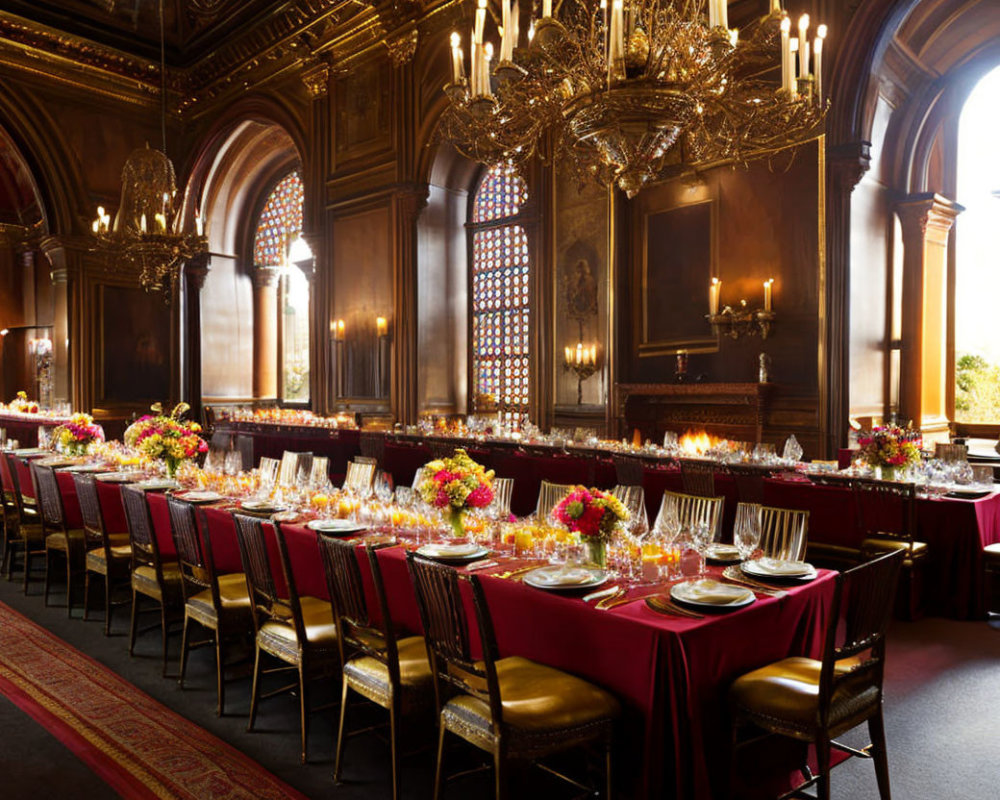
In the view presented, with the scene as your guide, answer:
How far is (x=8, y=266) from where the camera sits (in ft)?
64.0

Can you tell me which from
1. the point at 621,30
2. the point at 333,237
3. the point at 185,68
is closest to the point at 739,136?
the point at 621,30

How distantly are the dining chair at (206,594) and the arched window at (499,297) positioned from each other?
27.9 feet

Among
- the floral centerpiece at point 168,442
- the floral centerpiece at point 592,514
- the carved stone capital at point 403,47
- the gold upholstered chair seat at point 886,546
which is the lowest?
the gold upholstered chair seat at point 886,546

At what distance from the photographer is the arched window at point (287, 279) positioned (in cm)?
1822

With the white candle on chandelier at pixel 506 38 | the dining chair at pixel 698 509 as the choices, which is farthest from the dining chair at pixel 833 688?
the white candle on chandelier at pixel 506 38

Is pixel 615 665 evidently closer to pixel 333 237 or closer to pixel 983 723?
pixel 983 723

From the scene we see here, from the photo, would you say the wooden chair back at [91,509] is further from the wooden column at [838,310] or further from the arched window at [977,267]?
the arched window at [977,267]

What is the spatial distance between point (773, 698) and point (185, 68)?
17.5 m

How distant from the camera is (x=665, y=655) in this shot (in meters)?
2.61

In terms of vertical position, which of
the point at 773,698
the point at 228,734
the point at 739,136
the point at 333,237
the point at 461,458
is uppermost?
the point at 333,237

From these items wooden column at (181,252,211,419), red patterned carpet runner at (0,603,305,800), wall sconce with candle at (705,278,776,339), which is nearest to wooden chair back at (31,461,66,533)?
red patterned carpet runner at (0,603,305,800)

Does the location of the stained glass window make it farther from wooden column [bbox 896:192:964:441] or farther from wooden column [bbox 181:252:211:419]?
wooden column [bbox 896:192:964:441]

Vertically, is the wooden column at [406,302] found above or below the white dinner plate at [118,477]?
above

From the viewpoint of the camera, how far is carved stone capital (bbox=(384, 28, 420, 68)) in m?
12.3
